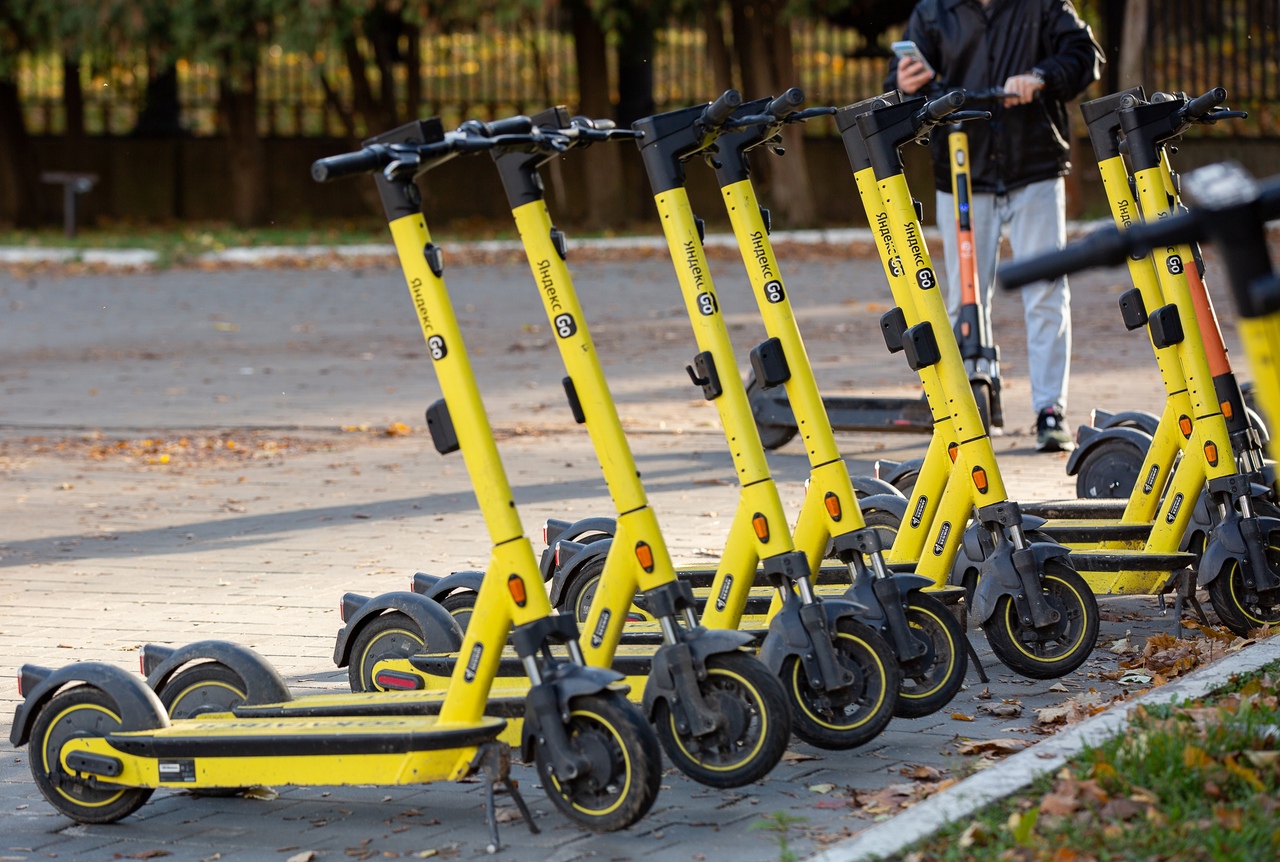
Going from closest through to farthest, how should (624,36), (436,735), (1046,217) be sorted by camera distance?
(436,735)
(1046,217)
(624,36)

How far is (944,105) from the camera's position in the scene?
498cm

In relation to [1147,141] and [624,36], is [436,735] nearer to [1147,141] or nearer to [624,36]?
[1147,141]

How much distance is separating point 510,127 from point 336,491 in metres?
4.92

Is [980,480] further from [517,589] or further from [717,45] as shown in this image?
[717,45]

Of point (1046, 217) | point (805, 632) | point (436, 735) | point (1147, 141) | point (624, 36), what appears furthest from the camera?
point (624, 36)

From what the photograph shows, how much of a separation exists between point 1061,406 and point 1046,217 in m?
0.94

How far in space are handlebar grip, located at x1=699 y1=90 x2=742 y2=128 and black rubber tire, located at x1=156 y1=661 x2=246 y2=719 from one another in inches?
71.1

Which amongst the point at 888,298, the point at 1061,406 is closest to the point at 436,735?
the point at 1061,406

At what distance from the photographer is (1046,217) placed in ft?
29.9

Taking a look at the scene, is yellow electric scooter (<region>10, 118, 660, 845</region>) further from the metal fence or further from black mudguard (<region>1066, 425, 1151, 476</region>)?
the metal fence

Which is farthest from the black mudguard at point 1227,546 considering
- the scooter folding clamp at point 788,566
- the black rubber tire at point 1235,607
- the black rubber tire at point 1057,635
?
the scooter folding clamp at point 788,566

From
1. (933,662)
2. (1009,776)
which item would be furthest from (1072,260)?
(933,662)

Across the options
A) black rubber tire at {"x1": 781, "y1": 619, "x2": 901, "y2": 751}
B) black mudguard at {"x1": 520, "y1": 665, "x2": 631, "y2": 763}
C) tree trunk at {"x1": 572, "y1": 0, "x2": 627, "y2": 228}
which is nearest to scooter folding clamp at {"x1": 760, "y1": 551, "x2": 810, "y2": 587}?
black rubber tire at {"x1": 781, "y1": 619, "x2": 901, "y2": 751}

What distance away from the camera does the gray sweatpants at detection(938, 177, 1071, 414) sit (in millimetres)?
9031
